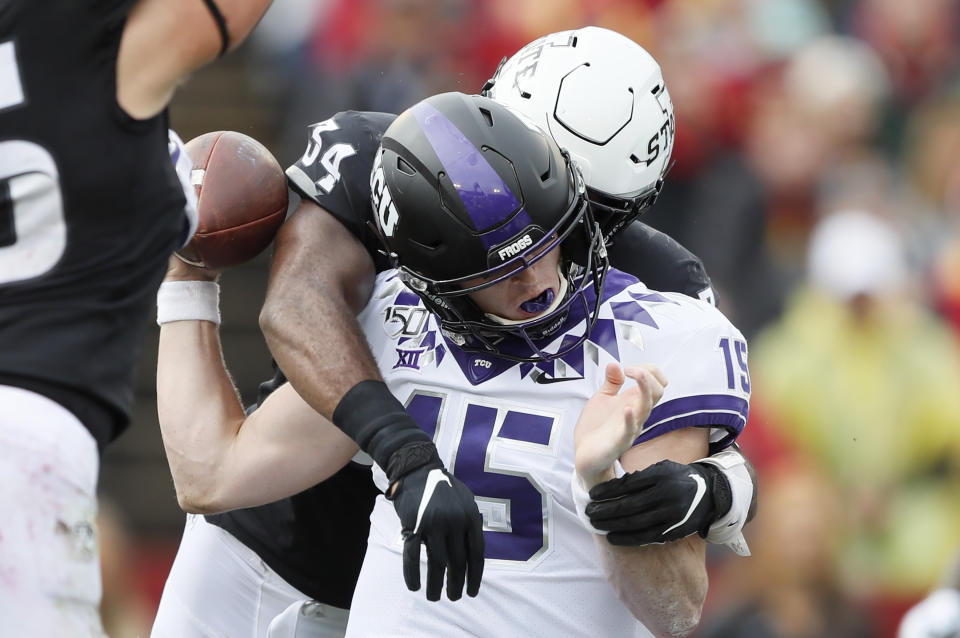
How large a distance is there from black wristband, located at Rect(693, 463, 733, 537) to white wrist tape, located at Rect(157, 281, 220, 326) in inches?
48.6

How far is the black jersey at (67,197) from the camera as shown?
7.50ft

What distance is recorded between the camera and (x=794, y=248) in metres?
6.75

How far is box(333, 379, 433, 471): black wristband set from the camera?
268 cm

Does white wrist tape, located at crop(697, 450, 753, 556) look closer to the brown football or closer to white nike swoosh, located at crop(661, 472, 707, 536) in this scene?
white nike swoosh, located at crop(661, 472, 707, 536)

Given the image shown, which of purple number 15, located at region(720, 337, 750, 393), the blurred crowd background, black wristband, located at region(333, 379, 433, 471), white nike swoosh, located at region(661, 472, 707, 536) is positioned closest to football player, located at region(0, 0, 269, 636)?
black wristband, located at region(333, 379, 433, 471)

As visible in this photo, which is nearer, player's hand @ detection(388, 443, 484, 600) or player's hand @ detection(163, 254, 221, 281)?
player's hand @ detection(388, 443, 484, 600)

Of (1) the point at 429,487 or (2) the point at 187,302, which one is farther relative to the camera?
Result: (2) the point at 187,302

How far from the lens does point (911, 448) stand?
20.5 ft

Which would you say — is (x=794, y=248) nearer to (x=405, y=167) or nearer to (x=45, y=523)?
(x=405, y=167)

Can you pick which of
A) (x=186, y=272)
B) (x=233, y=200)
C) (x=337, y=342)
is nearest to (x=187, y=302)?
(x=186, y=272)

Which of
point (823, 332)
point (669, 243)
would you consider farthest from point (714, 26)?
point (669, 243)

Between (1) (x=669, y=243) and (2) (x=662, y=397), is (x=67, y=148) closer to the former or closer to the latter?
(2) (x=662, y=397)

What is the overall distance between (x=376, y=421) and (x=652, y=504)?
545 mm

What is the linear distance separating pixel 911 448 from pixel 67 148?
4.75 m
